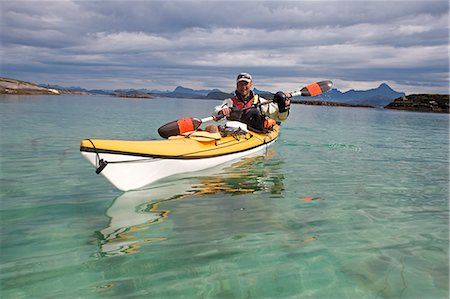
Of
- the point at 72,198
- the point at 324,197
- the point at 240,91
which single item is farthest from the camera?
the point at 240,91

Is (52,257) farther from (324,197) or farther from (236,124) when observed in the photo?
(236,124)

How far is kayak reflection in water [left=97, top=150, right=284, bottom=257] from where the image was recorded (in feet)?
14.8

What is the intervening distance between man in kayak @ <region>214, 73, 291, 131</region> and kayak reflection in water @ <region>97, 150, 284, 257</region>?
1.48 metres

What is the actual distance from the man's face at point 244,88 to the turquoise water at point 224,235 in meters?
2.84

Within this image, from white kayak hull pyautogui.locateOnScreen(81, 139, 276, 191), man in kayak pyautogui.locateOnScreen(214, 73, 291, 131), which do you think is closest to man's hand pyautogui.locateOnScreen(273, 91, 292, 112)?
man in kayak pyautogui.locateOnScreen(214, 73, 291, 131)

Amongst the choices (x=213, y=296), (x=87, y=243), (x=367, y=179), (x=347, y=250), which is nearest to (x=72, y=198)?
(x=87, y=243)

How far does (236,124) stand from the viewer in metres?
9.44

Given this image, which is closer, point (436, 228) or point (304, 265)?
point (304, 265)

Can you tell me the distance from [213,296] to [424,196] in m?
5.75

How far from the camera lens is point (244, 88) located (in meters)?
10.5

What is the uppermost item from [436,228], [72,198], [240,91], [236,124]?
[240,91]

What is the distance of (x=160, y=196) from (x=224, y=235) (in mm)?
2150

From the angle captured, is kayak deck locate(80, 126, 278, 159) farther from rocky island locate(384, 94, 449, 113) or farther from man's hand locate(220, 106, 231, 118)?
rocky island locate(384, 94, 449, 113)

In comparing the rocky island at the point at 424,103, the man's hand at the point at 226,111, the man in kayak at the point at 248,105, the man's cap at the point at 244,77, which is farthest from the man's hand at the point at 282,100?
the rocky island at the point at 424,103
